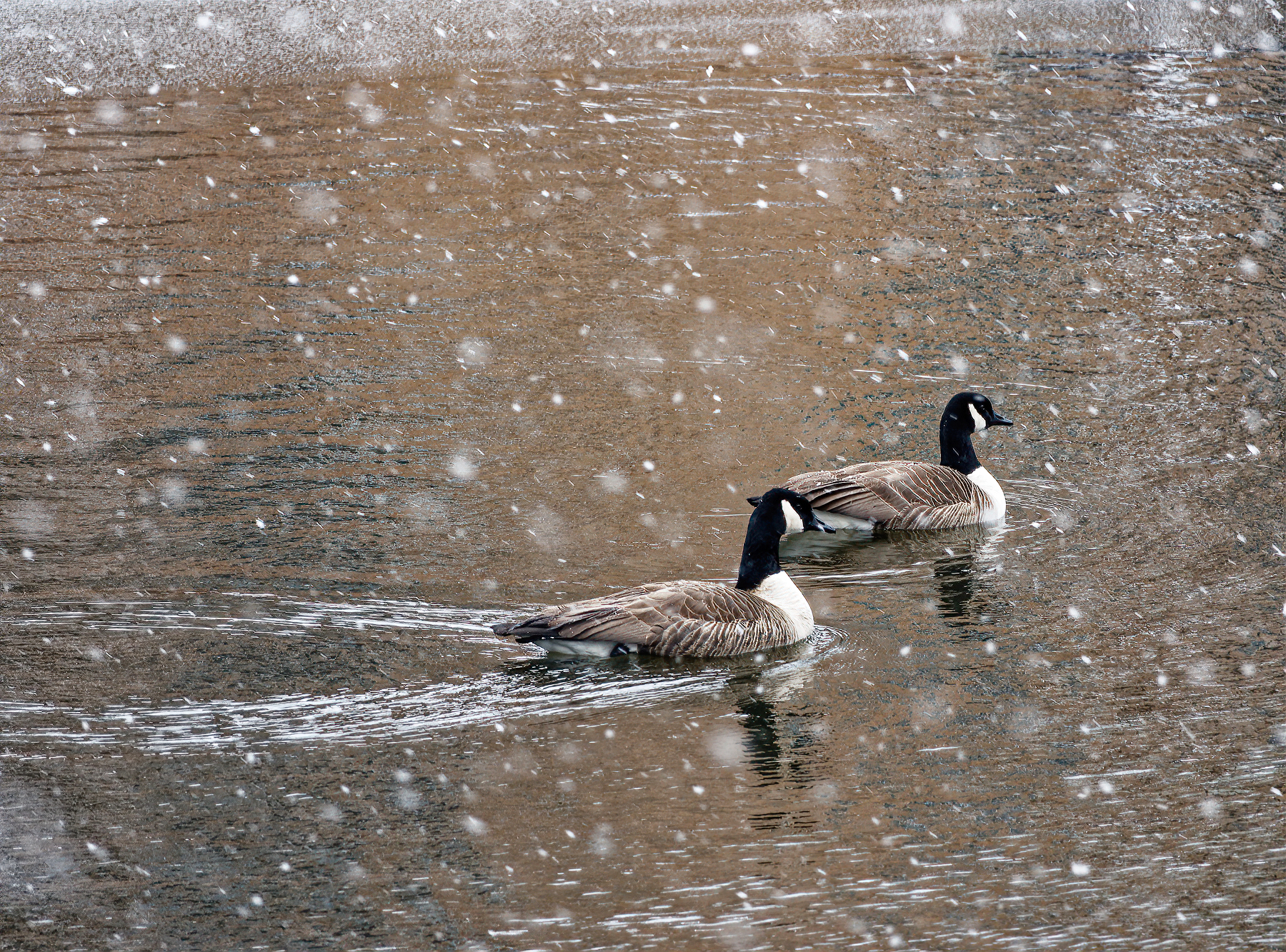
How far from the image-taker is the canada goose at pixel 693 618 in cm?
821

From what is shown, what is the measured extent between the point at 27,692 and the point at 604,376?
6.47 metres

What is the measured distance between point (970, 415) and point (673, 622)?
376 centimetres

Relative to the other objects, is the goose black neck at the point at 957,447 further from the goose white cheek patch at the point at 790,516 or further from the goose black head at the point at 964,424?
the goose white cheek patch at the point at 790,516

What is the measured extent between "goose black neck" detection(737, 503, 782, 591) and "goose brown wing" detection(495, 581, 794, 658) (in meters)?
0.25

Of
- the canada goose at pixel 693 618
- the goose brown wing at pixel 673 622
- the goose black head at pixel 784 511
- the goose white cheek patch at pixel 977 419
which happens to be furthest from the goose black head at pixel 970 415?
the goose brown wing at pixel 673 622

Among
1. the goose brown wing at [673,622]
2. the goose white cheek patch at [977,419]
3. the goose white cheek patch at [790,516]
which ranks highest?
the goose white cheek patch at [977,419]

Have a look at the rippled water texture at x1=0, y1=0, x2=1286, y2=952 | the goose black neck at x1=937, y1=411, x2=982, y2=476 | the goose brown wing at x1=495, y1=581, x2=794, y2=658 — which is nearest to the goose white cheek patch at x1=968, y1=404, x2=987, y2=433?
the goose black neck at x1=937, y1=411, x2=982, y2=476

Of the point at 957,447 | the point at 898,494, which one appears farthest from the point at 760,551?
the point at 957,447

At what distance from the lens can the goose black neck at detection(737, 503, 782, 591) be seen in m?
8.89

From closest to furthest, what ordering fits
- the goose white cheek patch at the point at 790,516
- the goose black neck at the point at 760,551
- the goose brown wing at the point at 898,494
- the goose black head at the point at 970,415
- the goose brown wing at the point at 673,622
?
the goose brown wing at the point at 673,622 < the goose black neck at the point at 760,551 < the goose white cheek patch at the point at 790,516 < the goose brown wing at the point at 898,494 < the goose black head at the point at 970,415

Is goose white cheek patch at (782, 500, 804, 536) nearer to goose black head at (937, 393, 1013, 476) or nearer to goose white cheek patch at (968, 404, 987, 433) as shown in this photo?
goose black head at (937, 393, 1013, 476)

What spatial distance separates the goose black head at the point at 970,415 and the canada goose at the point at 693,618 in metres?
2.65

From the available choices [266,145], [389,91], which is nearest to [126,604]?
[266,145]

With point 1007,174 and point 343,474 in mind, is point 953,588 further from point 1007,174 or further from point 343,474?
point 1007,174
